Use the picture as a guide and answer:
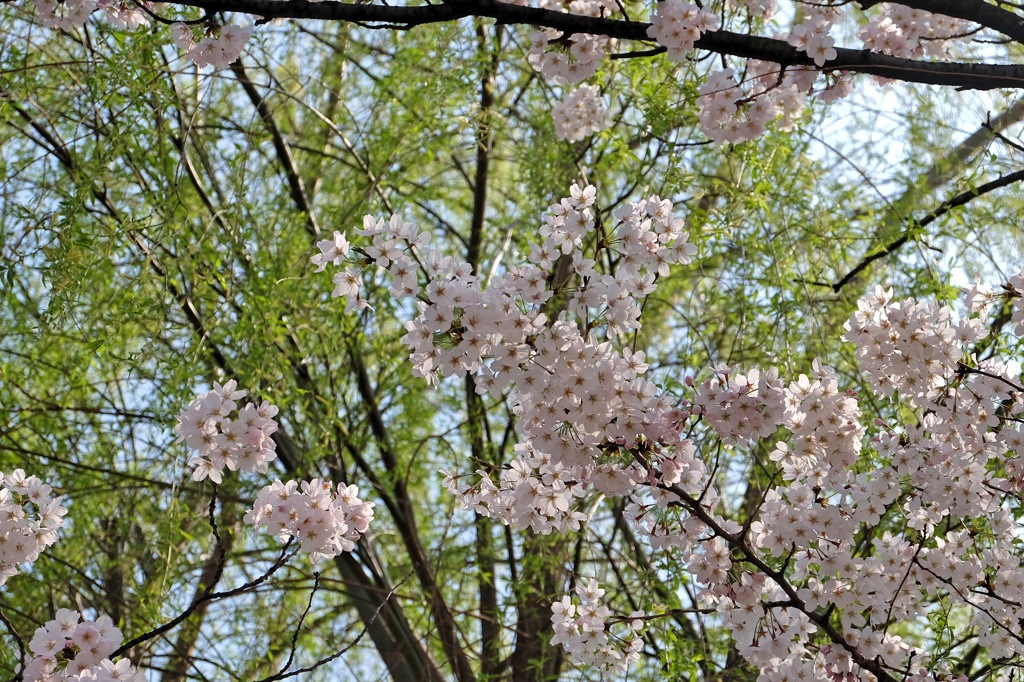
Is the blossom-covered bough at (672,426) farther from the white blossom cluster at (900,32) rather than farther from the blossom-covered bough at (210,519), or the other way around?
the white blossom cluster at (900,32)

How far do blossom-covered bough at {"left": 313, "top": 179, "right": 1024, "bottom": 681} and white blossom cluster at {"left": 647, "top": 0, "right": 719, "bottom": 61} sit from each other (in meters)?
0.32

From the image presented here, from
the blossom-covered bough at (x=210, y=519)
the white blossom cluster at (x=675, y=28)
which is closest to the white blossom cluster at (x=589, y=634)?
the blossom-covered bough at (x=210, y=519)

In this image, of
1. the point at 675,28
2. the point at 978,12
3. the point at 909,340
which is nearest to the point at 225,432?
the point at 675,28

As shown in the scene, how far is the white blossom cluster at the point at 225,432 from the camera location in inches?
66.8

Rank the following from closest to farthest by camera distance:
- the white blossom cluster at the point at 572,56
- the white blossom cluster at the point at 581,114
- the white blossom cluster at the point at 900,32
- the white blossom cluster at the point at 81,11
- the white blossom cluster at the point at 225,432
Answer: the white blossom cluster at the point at 225,432, the white blossom cluster at the point at 81,11, the white blossom cluster at the point at 572,56, the white blossom cluster at the point at 900,32, the white blossom cluster at the point at 581,114

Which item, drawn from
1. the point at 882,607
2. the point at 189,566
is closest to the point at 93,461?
the point at 189,566

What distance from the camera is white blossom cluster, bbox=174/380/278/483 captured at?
5.57 ft

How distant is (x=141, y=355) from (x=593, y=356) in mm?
1614

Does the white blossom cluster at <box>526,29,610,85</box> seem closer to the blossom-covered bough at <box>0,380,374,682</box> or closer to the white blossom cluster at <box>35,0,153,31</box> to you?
the white blossom cluster at <box>35,0,153,31</box>

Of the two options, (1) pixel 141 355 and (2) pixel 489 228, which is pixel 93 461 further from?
(2) pixel 489 228

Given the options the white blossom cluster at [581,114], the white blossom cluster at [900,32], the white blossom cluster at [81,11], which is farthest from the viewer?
the white blossom cluster at [581,114]

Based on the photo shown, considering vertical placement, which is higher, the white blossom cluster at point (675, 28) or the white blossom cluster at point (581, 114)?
the white blossom cluster at point (581, 114)

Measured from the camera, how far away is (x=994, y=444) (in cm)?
230

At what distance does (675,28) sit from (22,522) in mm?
1761
